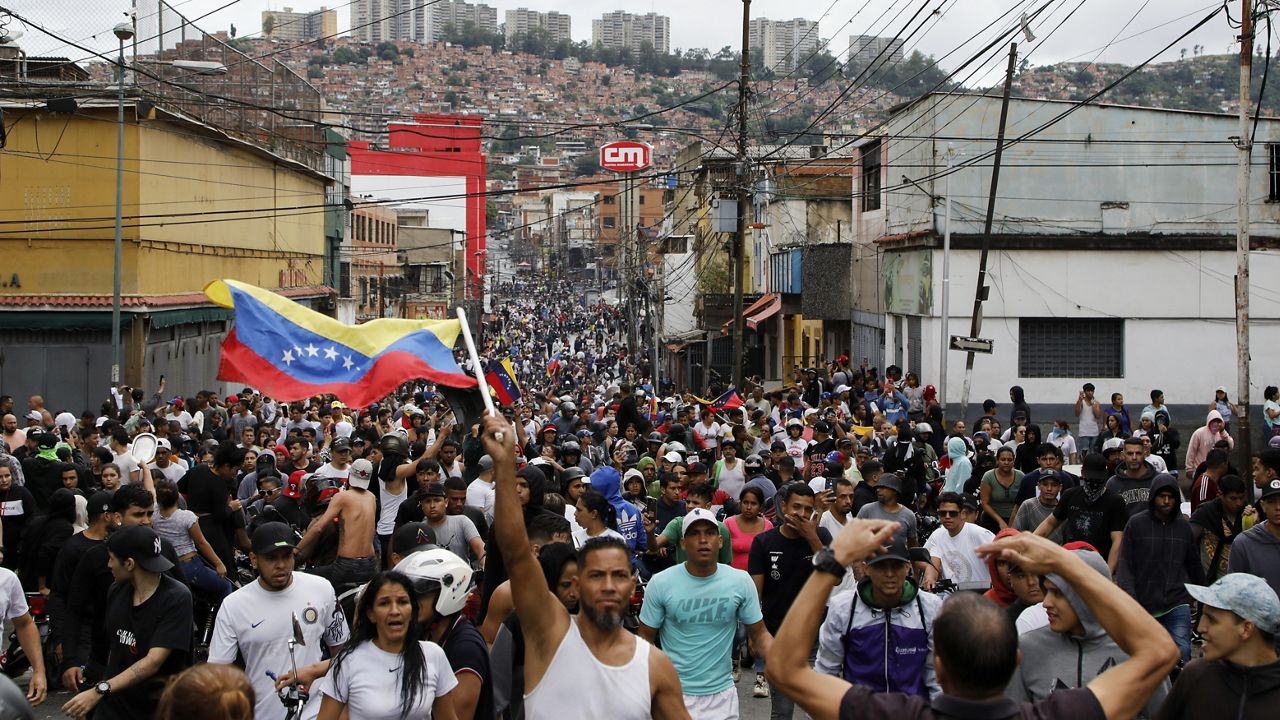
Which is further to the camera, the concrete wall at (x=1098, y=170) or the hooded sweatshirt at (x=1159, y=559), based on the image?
the concrete wall at (x=1098, y=170)

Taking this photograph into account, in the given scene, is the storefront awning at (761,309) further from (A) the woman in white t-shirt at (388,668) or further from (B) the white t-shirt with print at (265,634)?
(A) the woman in white t-shirt at (388,668)

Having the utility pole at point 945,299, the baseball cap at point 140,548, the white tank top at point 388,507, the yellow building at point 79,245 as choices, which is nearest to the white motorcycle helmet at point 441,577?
the baseball cap at point 140,548

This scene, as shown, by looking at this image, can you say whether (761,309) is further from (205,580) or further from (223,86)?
(205,580)

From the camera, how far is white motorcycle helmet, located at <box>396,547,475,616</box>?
5.65 m

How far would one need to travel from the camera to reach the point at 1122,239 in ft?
97.5

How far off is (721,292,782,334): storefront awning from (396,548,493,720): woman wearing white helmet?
1459 inches

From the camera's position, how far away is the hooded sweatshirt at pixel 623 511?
1070 cm

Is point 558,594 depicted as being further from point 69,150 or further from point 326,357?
point 69,150

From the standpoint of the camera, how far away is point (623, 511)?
10.9 meters

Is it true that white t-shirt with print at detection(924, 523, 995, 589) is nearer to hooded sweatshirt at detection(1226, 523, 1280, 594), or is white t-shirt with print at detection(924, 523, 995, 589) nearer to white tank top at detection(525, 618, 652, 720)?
hooded sweatshirt at detection(1226, 523, 1280, 594)

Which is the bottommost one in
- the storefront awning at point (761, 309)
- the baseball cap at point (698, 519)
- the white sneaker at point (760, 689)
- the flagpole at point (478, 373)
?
the white sneaker at point (760, 689)

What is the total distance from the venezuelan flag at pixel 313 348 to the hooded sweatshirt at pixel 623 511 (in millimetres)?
2045

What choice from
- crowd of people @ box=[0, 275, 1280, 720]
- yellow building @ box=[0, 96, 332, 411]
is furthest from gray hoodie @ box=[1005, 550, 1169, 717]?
yellow building @ box=[0, 96, 332, 411]

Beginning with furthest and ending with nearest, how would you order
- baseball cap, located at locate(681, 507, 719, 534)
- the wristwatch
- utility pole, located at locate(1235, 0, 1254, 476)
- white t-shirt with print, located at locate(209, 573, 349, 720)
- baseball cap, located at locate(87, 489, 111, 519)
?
utility pole, located at locate(1235, 0, 1254, 476), baseball cap, located at locate(87, 489, 111, 519), baseball cap, located at locate(681, 507, 719, 534), white t-shirt with print, located at locate(209, 573, 349, 720), the wristwatch
